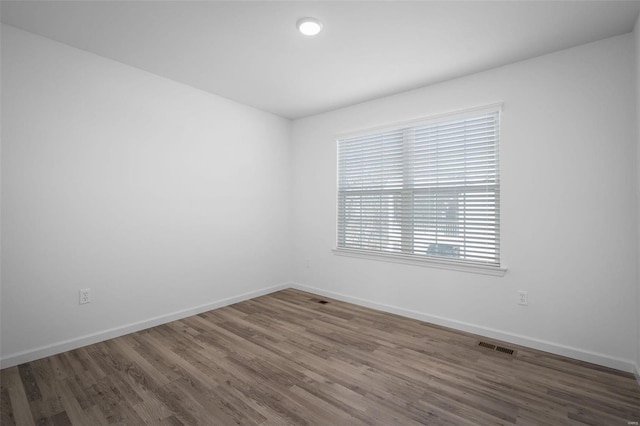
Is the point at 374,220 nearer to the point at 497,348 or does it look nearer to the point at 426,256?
the point at 426,256

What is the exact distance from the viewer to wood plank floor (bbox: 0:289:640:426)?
1.88 m

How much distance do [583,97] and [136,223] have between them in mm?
4262

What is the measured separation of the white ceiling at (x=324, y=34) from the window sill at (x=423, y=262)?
195 centimetres

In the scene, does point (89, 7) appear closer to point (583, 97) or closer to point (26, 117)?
point (26, 117)

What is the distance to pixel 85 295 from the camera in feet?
9.21

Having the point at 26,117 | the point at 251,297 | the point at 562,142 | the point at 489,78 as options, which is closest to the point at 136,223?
the point at 26,117

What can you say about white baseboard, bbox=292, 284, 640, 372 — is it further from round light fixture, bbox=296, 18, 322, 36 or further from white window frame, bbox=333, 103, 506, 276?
round light fixture, bbox=296, 18, 322, 36

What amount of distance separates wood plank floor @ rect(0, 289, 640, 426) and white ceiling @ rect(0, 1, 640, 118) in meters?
2.64

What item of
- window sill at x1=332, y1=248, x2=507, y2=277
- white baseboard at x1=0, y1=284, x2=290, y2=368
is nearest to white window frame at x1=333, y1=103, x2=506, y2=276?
window sill at x1=332, y1=248, x2=507, y2=277

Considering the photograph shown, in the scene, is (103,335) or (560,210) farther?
(103,335)

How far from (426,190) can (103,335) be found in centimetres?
357

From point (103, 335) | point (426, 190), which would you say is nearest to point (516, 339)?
point (426, 190)

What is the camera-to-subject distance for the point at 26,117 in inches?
98.3

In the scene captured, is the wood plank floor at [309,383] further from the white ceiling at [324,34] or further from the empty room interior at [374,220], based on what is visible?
the white ceiling at [324,34]
